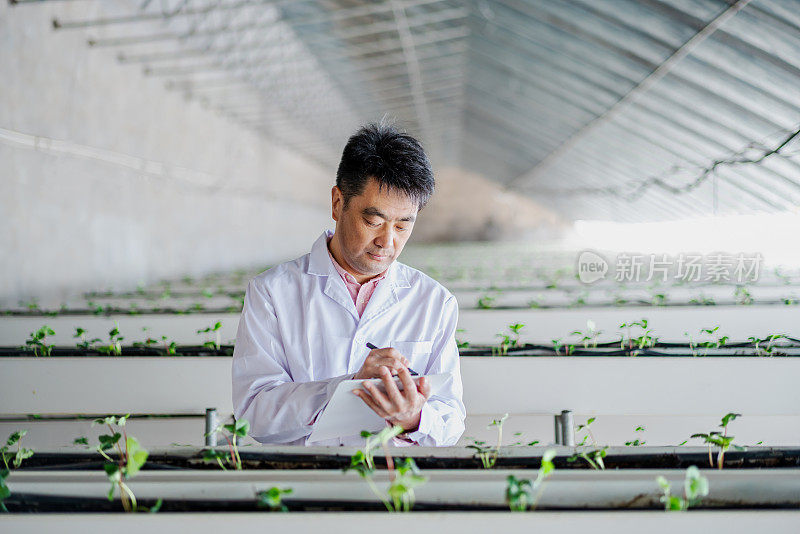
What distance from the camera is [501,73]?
12547 mm

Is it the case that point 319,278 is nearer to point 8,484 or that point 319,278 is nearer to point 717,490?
point 8,484

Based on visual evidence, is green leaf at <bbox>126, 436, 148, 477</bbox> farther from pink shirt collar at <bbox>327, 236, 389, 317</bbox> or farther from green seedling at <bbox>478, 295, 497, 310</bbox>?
green seedling at <bbox>478, 295, 497, 310</bbox>


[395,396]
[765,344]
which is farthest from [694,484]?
[765,344]

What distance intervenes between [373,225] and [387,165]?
6.6 inches

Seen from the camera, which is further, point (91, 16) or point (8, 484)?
point (91, 16)

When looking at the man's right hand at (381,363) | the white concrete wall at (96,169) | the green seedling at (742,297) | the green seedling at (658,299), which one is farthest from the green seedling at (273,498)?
the white concrete wall at (96,169)

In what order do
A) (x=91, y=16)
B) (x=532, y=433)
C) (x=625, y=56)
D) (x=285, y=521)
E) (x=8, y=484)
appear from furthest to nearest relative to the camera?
(x=625, y=56)
(x=91, y=16)
(x=532, y=433)
(x=8, y=484)
(x=285, y=521)

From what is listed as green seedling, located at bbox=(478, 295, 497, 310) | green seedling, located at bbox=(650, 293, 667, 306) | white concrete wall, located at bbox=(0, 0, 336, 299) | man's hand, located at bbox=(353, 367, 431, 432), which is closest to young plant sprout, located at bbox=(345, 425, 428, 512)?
man's hand, located at bbox=(353, 367, 431, 432)

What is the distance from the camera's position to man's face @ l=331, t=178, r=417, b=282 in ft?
5.90

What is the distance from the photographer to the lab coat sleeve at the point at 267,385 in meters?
1.65

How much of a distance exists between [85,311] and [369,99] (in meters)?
12.1

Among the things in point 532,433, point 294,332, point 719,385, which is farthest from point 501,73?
point 294,332

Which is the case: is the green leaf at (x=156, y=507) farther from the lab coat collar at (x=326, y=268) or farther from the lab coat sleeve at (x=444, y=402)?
the lab coat collar at (x=326, y=268)

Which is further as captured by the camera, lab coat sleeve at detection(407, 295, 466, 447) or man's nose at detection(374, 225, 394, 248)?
man's nose at detection(374, 225, 394, 248)
